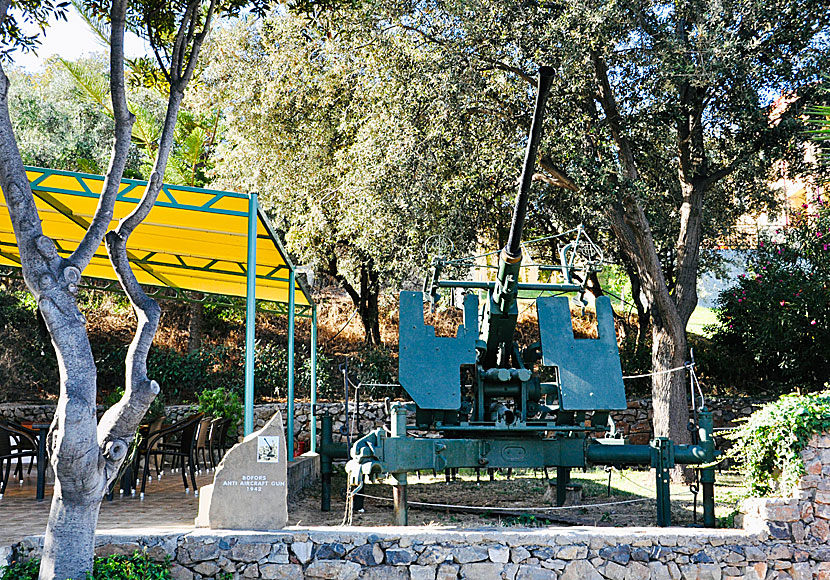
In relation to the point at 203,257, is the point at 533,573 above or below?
below

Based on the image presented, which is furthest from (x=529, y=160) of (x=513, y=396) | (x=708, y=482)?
(x=708, y=482)

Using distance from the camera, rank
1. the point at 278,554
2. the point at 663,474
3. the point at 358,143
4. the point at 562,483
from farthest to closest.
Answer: the point at 358,143 < the point at 562,483 < the point at 663,474 < the point at 278,554

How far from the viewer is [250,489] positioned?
5.92 metres

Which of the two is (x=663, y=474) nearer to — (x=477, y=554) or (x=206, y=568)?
(x=477, y=554)

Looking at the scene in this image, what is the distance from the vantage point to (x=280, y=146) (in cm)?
1362

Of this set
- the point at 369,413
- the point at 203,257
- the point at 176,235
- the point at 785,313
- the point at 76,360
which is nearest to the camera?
the point at 76,360

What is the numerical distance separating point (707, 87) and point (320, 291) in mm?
13083

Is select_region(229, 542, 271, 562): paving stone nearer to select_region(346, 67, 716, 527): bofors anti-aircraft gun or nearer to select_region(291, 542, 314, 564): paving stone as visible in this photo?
select_region(291, 542, 314, 564): paving stone

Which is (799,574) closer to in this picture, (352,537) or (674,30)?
(352,537)

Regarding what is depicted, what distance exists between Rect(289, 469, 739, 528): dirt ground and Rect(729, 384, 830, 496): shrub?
0.40m

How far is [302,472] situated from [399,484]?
2868 mm

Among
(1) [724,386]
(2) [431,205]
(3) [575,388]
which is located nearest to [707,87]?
(2) [431,205]

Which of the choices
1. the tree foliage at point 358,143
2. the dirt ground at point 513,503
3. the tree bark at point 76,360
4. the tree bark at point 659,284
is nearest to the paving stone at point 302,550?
the dirt ground at point 513,503

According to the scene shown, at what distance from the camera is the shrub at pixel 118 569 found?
508 cm
